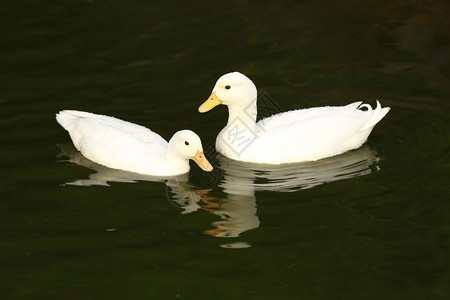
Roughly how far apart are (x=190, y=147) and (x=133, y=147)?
0.69m

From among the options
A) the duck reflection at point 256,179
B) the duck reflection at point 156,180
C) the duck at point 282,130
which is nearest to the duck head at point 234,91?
the duck at point 282,130

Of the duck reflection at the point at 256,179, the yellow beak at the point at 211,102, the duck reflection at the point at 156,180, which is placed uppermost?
the yellow beak at the point at 211,102

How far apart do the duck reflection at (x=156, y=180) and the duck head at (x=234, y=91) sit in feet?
3.49

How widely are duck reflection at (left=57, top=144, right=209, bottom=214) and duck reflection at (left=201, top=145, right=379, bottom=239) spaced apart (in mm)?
146

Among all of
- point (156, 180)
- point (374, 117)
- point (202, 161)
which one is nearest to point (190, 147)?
point (202, 161)

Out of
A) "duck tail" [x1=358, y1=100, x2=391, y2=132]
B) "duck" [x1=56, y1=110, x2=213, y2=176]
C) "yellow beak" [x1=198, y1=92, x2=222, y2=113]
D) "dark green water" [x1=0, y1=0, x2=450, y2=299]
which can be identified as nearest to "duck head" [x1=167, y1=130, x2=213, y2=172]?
"duck" [x1=56, y1=110, x2=213, y2=176]

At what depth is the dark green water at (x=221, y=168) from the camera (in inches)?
285

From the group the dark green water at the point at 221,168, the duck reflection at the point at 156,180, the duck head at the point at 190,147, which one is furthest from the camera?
the duck head at the point at 190,147

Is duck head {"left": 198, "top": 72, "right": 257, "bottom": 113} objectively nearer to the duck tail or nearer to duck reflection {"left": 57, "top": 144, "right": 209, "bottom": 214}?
duck reflection {"left": 57, "top": 144, "right": 209, "bottom": 214}

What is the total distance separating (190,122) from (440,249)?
4300 mm

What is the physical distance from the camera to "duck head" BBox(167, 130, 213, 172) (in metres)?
9.16

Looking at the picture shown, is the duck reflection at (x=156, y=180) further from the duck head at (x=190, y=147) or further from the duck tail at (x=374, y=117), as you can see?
the duck tail at (x=374, y=117)

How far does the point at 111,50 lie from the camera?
44.3 ft

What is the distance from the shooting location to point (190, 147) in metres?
9.19
